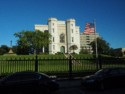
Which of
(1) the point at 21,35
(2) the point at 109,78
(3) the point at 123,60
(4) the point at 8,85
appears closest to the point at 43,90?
(4) the point at 8,85

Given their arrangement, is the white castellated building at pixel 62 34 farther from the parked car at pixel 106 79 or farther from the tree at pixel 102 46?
the parked car at pixel 106 79

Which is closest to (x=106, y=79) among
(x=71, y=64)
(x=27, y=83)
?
(x=27, y=83)

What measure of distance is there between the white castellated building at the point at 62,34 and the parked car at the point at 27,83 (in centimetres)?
10637

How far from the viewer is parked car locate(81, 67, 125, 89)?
1497cm

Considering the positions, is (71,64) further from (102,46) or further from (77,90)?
(102,46)

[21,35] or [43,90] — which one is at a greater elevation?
[21,35]

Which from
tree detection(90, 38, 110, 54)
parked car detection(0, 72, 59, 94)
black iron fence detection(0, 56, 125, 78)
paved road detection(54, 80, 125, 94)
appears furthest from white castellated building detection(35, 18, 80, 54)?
parked car detection(0, 72, 59, 94)

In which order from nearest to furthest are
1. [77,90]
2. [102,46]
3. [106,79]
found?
1. [77,90]
2. [106,79]
3. [102,46]

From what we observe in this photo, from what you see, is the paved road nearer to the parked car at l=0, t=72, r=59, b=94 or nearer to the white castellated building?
the parked car at l=0, t=72, r=59, b=94

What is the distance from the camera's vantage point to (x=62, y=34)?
5037 inches

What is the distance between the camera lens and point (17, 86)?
1272 cm

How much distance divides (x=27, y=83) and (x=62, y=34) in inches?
4542

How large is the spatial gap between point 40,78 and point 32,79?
0.46 m

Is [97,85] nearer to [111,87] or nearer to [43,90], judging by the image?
[111,87]
